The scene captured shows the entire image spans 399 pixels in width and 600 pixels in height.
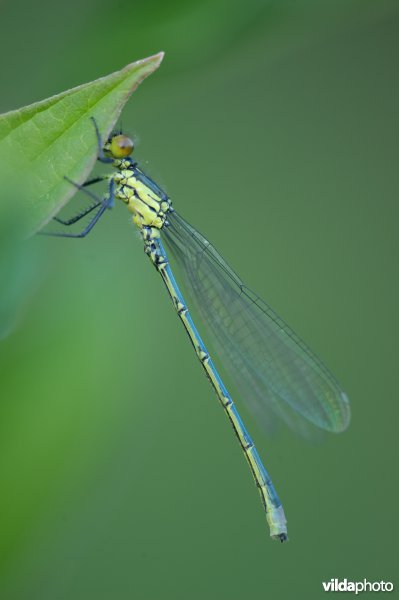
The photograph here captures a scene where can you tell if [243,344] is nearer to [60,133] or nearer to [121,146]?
[121,146]

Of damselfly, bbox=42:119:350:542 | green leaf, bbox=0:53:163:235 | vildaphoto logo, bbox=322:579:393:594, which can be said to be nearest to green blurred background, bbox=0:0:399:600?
vildaphoto logo, bbox=322:579:393:594

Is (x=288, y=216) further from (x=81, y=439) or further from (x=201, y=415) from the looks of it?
(x=81, y=439)

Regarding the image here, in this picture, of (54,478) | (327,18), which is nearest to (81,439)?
(54,478)

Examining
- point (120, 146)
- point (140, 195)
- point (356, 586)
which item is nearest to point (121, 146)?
point (120, 146)

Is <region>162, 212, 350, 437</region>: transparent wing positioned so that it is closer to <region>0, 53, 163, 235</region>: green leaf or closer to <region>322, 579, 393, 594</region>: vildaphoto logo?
<region>322, 579, 393, 594</region>: vildaphoto logo

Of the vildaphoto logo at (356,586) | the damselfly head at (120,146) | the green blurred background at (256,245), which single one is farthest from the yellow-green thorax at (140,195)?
the vildaphoto logo at (356,586)

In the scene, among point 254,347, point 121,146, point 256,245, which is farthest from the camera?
point 256,245
